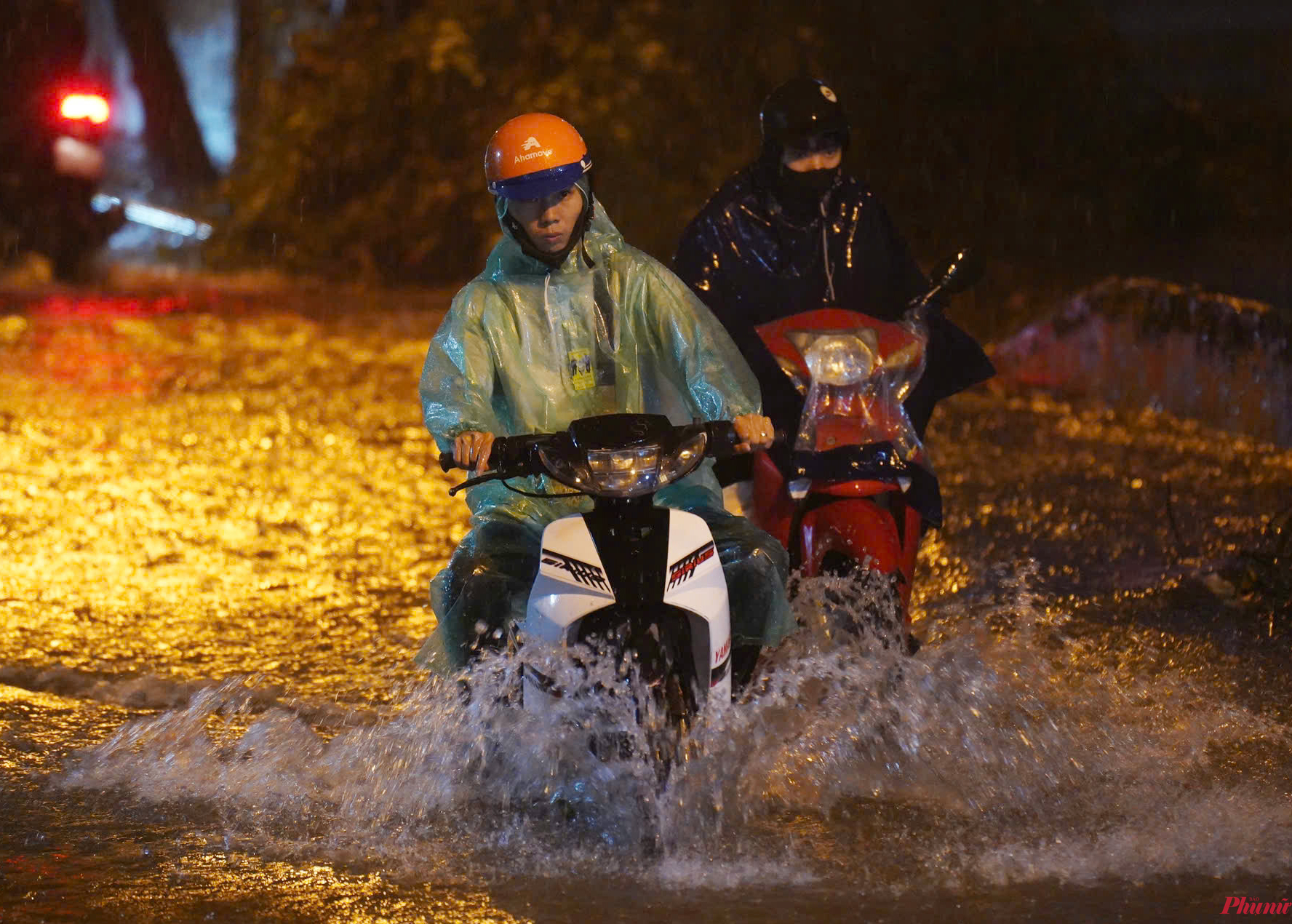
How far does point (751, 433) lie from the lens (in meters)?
4.15

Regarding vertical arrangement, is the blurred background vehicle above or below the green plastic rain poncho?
above

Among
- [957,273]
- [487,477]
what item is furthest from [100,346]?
[487,477]

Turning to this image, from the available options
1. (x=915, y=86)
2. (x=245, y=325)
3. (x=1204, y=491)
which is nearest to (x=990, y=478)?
(x=1204, y=491)

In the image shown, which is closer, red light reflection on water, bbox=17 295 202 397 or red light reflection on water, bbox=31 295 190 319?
red light reflection on water, bbox=17 295 202 397

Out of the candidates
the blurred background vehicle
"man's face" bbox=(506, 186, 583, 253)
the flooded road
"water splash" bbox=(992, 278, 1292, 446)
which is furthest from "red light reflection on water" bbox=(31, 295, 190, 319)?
"man's face" bbox=(506, 186, 583, 253)

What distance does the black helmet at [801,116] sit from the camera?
5.38 m

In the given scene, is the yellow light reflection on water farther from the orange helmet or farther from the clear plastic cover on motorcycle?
the orange helmet

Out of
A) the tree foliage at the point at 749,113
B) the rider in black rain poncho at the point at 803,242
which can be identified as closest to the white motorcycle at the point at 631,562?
the rider in black rain poncho at the point at 803,242

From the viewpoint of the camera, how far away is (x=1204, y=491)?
7.88 meters

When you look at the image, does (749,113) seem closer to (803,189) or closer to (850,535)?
(803,189)

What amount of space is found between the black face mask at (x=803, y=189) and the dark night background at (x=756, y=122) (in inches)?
310

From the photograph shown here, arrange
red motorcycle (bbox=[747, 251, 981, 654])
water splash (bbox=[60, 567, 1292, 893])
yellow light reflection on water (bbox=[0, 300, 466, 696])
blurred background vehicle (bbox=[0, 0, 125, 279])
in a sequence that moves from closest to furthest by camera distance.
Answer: water splash (bbox=[60, 567, 1292, 893]) → red motorcycle (bbox=[747, 251, 981, 654]) → yellow light reflection on water (bbox=[0, 300, 466, 696]) → blurred background vehicle (bbox=[0, 0, 125, 279])

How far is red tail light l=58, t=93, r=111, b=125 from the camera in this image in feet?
45.4

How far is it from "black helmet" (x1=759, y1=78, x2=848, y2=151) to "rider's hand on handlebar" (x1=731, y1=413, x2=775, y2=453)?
5.07 feet
